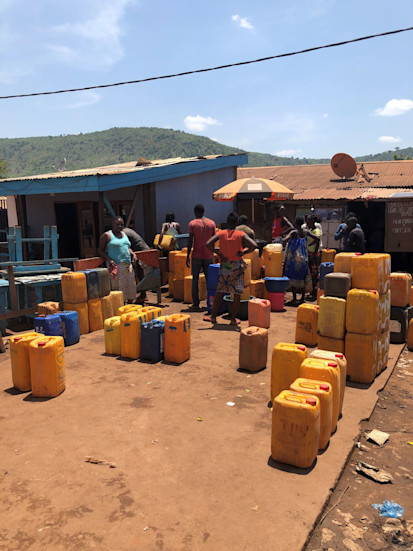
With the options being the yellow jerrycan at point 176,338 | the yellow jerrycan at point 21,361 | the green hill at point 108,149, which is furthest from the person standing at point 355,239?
the green hill at point 108,149

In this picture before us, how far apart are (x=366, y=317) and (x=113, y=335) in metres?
3.67

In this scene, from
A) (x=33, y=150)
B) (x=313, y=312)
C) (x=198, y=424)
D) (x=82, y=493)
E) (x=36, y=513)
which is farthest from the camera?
(x=33, y=150)

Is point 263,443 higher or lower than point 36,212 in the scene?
lower

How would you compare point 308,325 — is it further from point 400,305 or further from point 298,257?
point 298,257

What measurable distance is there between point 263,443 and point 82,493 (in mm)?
1712

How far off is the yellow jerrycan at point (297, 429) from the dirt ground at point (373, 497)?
368mm

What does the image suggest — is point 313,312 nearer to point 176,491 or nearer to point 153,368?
point 153,368

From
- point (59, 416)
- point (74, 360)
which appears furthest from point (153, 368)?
point (59, 416)

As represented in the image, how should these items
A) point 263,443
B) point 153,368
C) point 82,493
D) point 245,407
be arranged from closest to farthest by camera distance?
point 82,493 → point 263,443 → point 245,407 → point 153,368

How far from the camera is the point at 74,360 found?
650 centimetres

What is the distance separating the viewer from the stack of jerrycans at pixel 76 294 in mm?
7523

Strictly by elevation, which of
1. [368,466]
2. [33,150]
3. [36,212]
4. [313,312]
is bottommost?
[368,466]

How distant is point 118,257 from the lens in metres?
8.55

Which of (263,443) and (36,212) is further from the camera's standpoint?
(36,212)
